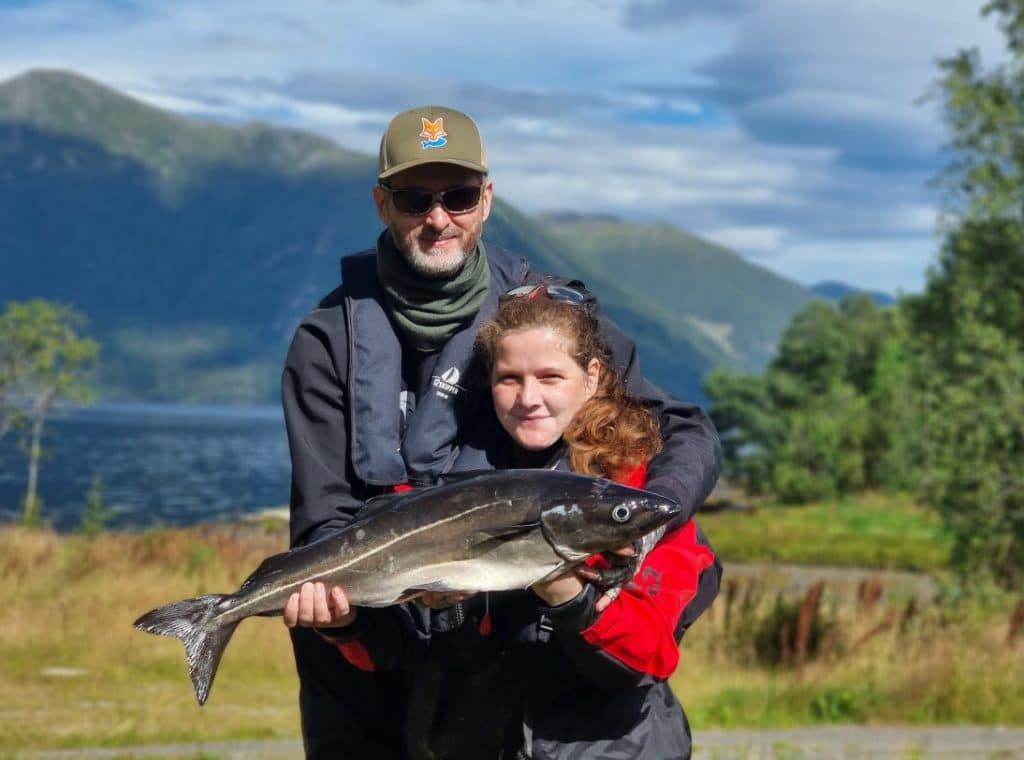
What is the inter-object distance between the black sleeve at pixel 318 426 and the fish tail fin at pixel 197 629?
1.26 ft

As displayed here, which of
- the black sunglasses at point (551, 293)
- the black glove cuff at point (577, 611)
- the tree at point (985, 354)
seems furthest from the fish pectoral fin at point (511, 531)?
the tree at point (985, 354)

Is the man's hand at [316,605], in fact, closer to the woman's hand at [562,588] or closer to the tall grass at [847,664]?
the woman's hand at [562,588]

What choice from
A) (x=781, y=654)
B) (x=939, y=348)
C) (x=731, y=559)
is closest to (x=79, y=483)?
(x=731, y=559)

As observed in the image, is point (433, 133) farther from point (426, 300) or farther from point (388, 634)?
point (388, 634)

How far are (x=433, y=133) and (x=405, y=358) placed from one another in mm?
726

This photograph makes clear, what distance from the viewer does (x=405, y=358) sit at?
4254 mm

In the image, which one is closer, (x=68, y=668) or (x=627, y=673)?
(x=627, y=673)

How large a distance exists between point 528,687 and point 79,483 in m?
100

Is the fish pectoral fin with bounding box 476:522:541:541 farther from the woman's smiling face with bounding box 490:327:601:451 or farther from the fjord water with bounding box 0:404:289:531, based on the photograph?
the fjord water with bounding box 0:404:289:531

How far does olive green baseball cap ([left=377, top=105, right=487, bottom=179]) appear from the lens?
4016mm

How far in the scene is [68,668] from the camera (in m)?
14.0

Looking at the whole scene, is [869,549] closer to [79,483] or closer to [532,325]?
[532,325]

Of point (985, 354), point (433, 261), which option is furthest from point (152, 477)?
point (433, 261)

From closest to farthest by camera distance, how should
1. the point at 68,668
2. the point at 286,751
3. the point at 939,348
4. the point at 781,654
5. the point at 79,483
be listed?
the point at 286,751
the point at 68,668
the point at 781,654
the point at 939,348
the point at 79,483
